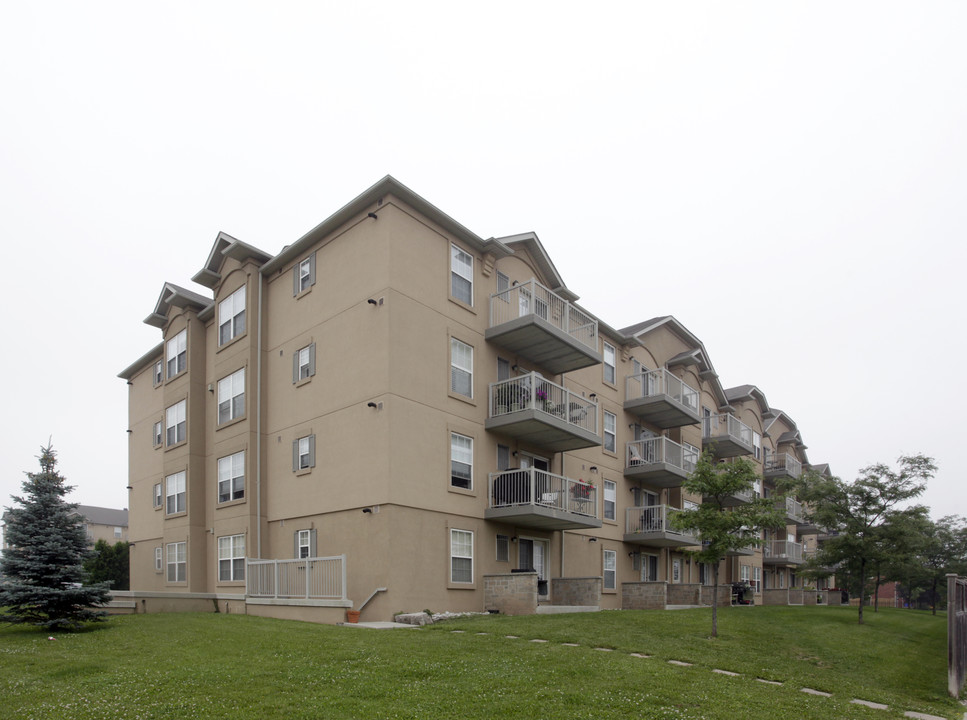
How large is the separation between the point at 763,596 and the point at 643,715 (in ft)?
122

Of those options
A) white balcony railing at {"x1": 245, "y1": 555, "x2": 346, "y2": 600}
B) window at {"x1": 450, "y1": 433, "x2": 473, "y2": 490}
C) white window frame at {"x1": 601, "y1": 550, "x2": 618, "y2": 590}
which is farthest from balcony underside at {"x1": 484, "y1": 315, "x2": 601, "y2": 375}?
white balcony railing at {"x1": 245, "y1": 555, "x2": 346, "y2": 600}

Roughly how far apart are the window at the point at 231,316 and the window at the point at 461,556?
1023 centimetres

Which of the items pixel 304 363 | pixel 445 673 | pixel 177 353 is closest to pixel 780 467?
pixel 304 363

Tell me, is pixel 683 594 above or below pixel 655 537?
below

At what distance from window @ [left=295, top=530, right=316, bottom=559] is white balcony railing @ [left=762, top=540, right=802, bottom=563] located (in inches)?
1276

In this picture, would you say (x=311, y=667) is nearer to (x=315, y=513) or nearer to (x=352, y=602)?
(x=352, y=602)

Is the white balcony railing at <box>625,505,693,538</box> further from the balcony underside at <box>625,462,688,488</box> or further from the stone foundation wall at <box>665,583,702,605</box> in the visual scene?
the stone foundation wall at <box>665,583,702,605</box>

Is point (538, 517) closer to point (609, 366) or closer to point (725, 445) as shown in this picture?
point (609, 366)

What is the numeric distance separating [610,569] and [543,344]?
10.1 metres

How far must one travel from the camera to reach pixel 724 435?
3691 centimetres

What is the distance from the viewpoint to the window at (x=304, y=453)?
2203cm

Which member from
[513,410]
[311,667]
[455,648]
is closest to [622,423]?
[513,410]

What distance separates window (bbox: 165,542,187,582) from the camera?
2644 cm

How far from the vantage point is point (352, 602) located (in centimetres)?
1847
